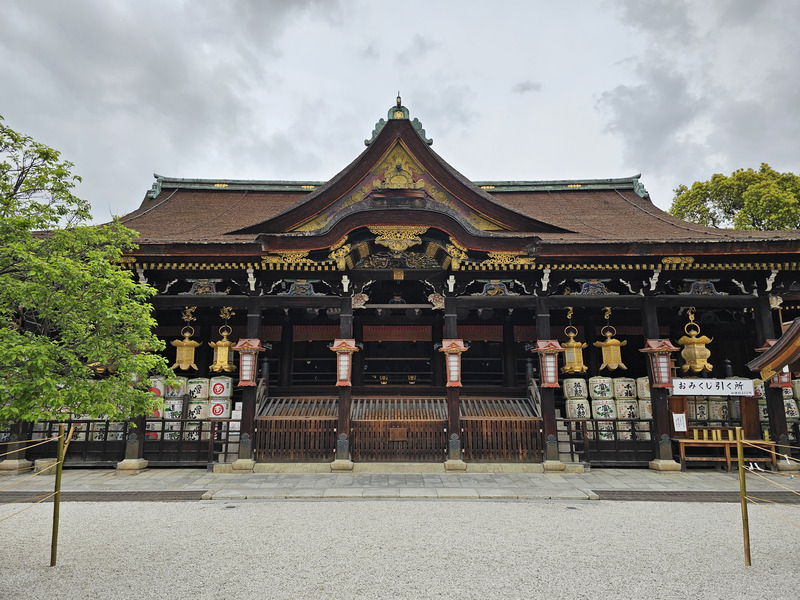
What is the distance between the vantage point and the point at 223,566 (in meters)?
5.26

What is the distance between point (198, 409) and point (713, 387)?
43.6 ft

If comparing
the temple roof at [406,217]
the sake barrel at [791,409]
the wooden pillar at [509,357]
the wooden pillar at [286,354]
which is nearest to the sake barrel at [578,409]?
the wooden pillar at [509,357]

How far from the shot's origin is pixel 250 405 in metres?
11.4

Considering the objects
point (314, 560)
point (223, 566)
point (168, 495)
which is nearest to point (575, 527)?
point (314, 560)

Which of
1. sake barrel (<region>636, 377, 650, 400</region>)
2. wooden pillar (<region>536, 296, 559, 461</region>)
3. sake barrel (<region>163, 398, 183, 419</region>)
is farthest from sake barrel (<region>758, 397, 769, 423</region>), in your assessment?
sake barrel (<region>163, 398, 183, 419</region>)

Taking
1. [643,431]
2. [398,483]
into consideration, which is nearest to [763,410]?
[643,431]

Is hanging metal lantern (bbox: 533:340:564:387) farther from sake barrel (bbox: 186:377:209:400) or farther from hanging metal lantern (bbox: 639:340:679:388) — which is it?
sake barrel (bbox: 186:377:209:400)

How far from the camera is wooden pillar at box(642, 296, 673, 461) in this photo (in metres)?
11.3

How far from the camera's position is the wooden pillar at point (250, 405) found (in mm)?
11164

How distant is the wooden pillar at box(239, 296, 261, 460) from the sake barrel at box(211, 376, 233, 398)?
90 centimetres

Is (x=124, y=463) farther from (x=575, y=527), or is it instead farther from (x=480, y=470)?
(x=575, y=527)

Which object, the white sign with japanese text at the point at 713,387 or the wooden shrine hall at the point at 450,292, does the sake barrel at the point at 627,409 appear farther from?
the white sign with japanese text at the point at 713,387

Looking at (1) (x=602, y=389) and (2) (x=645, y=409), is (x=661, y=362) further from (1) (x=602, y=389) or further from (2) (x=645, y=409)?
(1) (x=602, y=389)

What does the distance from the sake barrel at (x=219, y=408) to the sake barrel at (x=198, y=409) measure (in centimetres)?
10
